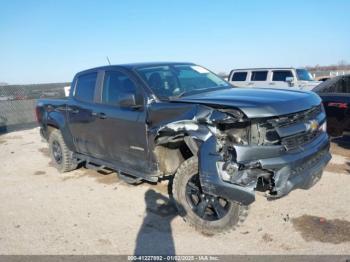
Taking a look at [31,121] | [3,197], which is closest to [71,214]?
[3,197]

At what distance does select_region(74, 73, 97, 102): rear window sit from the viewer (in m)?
5.71

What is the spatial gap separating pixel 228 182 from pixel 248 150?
15.5 inches

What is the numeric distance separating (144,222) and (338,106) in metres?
4.62

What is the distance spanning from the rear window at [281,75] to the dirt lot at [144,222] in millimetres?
9559

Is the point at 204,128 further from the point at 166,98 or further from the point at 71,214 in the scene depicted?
the point at 71,214

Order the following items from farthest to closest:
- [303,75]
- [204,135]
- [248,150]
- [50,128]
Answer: [303,75] → [50,128] → [204,135] → [248,150]

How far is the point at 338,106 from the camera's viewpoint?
6.83m

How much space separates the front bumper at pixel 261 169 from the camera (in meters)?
3.46

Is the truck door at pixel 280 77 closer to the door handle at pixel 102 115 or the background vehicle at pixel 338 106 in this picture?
the background vehicle at pixel 338 106

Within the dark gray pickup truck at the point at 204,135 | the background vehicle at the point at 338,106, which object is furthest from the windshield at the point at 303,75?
the dark gray pickup truck at the point at 204,135

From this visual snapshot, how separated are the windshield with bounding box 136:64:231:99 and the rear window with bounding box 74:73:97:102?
3.76 feet

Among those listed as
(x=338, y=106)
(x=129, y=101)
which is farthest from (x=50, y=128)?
(x=338, y=106)

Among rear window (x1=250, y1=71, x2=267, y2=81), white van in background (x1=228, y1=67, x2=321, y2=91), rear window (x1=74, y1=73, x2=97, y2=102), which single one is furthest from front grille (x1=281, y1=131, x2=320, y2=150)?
rear window (x1=250, y1=71, x2=267, y2=81)

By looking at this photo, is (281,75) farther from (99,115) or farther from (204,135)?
(204,135)
